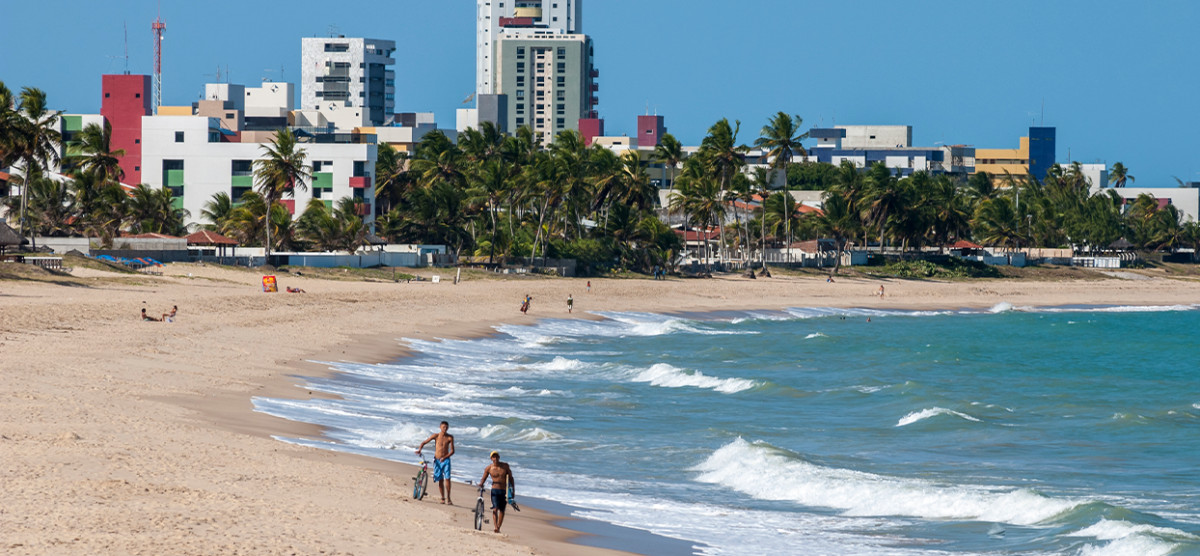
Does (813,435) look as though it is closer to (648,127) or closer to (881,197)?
(881,197)

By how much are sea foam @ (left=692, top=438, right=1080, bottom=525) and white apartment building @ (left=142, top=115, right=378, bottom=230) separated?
209ft

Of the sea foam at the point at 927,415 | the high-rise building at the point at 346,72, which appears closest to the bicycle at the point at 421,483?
the sea foam at the point at 927,415

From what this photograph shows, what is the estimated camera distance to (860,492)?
1959 cm

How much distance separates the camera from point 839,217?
92.2 metres

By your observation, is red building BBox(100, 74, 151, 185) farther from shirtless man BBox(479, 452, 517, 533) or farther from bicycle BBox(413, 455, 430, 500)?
shirtless man BBox(479, 452, 517, 533)

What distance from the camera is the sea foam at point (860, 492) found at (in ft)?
60.4

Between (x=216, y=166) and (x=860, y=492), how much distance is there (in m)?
71.1

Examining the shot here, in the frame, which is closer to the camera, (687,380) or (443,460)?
(443,460)

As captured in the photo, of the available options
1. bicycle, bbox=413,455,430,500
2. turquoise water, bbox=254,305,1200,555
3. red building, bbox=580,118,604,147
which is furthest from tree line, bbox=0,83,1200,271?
red building, bbox=580,118,604,147

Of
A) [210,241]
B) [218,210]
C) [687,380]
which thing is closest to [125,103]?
[218,210]

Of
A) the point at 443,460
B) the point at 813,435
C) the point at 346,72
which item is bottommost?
the point at 813,435

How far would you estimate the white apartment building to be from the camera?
8288cm

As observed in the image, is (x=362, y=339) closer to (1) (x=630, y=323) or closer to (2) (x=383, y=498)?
(1) (x=630, y=323)

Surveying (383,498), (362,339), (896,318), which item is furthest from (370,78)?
(383,498)
